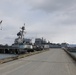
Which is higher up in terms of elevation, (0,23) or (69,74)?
(0,23)

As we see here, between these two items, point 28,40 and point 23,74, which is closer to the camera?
point 23,74

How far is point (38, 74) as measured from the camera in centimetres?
1748

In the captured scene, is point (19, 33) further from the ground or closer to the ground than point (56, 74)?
further from the ground

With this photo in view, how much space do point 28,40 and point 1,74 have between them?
532 ft

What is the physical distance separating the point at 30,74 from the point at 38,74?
0.61 metres

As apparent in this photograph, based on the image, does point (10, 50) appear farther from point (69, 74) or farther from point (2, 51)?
point (69, 74)

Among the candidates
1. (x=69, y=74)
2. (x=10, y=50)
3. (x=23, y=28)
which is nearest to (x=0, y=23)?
(x=10, y=50)

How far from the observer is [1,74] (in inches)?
659

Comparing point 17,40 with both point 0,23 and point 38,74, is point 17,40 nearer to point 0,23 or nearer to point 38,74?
point 0,23

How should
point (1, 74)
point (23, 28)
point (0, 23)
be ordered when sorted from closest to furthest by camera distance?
point (1, 74) < point (0, 23) < point (23, 28)

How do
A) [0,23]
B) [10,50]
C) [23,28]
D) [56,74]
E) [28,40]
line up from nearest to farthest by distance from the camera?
1. [56,74]
2. [0,23]
3. [10,50]
4. [23,28]
5. [28,40]

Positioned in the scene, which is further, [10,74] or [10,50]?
[10,50]

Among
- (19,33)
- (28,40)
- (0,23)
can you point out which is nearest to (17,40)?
(19,33)

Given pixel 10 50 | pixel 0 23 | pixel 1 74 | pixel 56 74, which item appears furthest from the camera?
pixel 10 50
